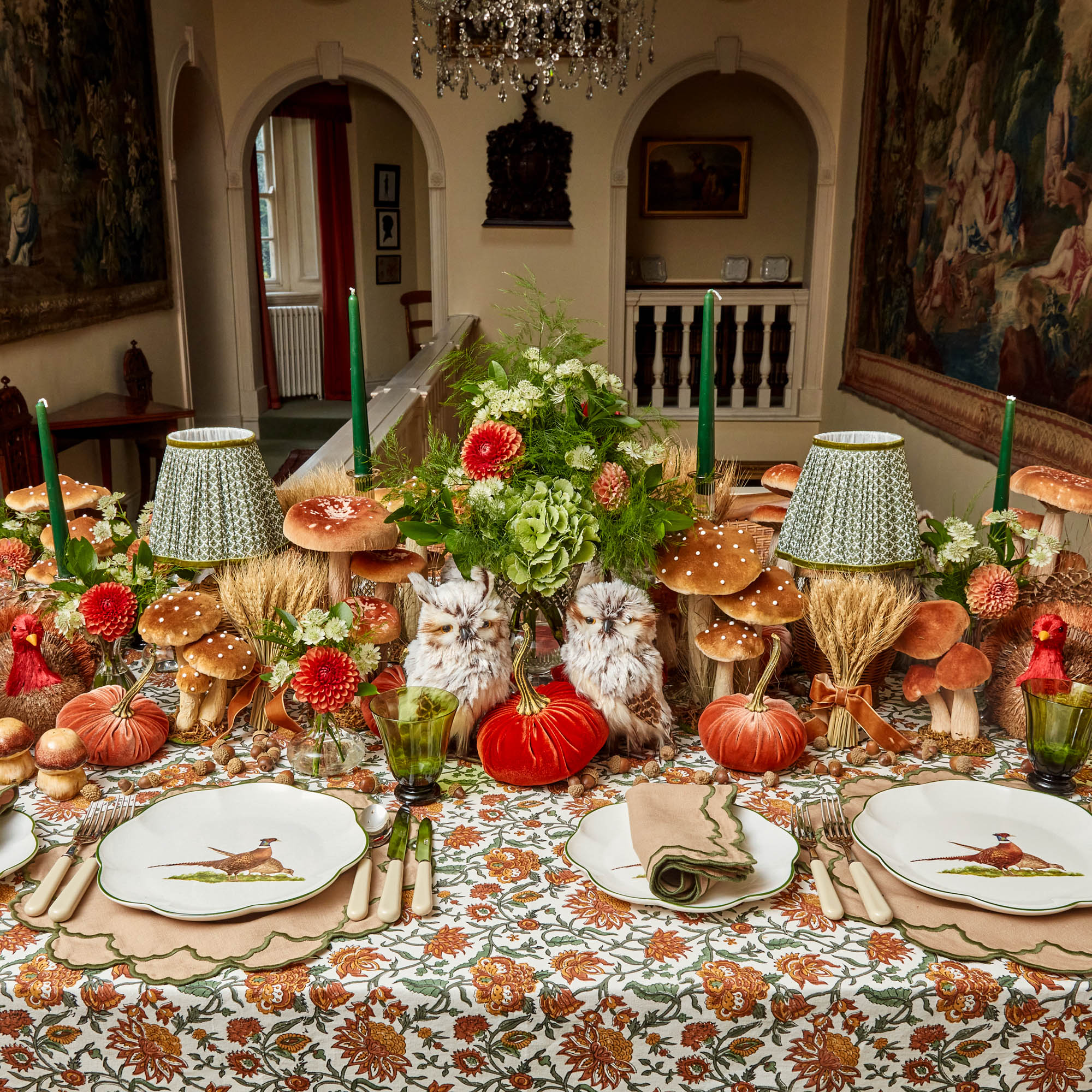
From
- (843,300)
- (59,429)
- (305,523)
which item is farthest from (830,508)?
(843,300)

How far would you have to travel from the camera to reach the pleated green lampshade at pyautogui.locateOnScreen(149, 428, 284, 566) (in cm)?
143

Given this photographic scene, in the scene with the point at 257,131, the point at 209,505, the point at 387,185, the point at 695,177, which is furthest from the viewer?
the point at 387,185

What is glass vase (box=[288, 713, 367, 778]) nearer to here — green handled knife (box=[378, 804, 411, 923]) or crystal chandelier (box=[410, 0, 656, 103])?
green handled knife (box=[378, 804, 411, 923])

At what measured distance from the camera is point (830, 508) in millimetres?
1401

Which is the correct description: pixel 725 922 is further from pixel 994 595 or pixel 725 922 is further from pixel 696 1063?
pixel 994 595

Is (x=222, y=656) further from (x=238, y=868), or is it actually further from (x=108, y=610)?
(x=238, y=868)

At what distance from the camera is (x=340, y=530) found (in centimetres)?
135

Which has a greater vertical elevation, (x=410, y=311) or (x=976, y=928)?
(x=410, y=311)

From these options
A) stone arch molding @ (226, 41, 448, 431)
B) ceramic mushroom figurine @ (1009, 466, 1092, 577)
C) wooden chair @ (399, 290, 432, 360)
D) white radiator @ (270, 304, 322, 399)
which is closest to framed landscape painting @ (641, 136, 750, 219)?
stone arch molding @ (226, 41, 448, 431)

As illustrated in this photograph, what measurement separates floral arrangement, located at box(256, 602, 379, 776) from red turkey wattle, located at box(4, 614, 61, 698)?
0.31 meters

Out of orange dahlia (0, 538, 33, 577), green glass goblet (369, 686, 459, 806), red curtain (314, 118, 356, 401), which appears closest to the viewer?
green glass goblet (369, 686, 459, 806)

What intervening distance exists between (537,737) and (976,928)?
1.76ft

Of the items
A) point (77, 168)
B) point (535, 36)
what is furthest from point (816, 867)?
point (77, 168)

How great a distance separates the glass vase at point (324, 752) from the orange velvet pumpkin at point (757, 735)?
0.47 m
